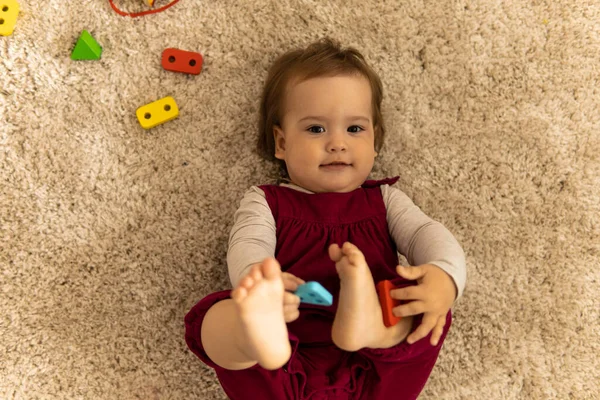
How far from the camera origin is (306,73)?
899 millimetres

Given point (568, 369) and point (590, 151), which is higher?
point (590, 151)

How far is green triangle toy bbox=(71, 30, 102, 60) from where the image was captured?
3.19 ft

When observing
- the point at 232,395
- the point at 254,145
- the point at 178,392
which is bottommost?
the point at 178,392

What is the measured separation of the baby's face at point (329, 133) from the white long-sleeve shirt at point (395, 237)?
7cm

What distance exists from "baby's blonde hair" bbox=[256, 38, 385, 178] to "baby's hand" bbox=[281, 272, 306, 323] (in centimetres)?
37

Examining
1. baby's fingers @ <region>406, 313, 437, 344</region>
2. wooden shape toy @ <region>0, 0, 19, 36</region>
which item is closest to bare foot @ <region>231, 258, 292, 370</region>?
baby's fingers @ <region>406, 313, 437, 344</region>

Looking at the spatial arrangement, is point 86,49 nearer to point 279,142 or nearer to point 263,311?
point 279,142

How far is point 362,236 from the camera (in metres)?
0.87

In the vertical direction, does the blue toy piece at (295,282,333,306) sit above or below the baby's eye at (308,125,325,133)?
below

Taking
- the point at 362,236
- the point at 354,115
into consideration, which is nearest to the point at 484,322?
the point at 362,236

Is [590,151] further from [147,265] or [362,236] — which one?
[147,265]

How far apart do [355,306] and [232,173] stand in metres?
0.45

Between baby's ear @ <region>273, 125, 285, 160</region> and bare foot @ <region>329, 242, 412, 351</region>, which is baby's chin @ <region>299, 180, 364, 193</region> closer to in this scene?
baby's ear @ <region>273, 125, 285, 160</region>

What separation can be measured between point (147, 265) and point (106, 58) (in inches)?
16.6
